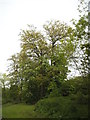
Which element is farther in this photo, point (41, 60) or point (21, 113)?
point (41, 60)

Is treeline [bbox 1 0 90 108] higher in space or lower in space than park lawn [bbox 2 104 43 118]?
higher

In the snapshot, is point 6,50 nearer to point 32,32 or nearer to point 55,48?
point 32,32

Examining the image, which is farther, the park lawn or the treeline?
the treeline

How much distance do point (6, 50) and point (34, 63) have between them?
12818mm

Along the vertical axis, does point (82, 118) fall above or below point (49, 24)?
below

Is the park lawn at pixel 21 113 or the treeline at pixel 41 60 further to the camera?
the treeline at pixel 41 60

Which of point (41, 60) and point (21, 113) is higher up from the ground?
point (41, 60)

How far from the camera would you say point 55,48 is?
82.0ft

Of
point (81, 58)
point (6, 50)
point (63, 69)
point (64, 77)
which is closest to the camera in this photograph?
point (81, 58)

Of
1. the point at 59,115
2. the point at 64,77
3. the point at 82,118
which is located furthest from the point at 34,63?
the point at 82,118

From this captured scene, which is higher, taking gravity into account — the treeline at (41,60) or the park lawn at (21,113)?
the treeline at (41,60)

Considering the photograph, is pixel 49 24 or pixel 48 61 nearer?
pixel 48 61

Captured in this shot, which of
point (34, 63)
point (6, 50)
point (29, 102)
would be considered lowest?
point (29, 102)

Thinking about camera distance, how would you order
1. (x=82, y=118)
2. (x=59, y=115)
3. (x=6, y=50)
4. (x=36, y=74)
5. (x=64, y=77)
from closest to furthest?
1. (x=82, y=118)
2. (x=59, y=115)
3. (x=64, y=77)
4. (x=36, y=74)
5. (x=6, y=50)
